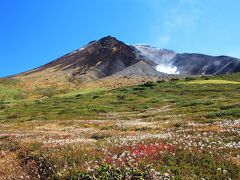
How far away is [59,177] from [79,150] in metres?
4.45

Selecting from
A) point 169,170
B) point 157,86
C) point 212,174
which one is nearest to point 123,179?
point 169,170

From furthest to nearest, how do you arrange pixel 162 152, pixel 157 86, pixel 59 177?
pixel 157 86 → pixel 162 152 → pixel 59 177

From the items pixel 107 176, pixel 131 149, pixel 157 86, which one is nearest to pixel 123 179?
pixel 107 176

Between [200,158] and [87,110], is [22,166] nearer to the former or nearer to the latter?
[200,158]

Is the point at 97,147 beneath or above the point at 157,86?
beneath

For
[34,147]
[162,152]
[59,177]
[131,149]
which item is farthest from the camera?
[34,147]

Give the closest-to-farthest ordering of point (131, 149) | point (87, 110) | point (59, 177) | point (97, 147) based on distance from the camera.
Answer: point (59, 177), point (131, 149), point (97, 147), point (87, 110)

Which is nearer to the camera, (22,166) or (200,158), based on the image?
→ (200,158)

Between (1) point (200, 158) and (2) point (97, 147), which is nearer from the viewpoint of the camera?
(1) point (200, 158)

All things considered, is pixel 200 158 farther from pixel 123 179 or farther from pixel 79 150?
pixel 79 150

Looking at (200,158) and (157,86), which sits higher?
(157,86)

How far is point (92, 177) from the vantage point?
18484 mm

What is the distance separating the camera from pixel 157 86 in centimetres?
16362

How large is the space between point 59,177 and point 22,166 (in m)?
5.26
